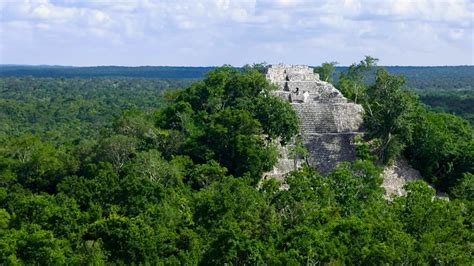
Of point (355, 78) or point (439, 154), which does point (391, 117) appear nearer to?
point (439, 154)

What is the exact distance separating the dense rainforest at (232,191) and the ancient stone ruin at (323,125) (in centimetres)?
84

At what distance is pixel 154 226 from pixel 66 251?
3.40 metres

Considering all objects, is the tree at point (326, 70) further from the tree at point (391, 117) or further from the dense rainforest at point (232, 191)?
the tree at point (391, 117)

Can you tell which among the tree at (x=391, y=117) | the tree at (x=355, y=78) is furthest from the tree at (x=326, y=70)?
the tree at (x=391, y=117)

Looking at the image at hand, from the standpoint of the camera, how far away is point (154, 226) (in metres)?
26.4

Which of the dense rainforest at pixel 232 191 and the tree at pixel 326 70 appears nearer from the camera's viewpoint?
the dense rainforest at pixel 232 191

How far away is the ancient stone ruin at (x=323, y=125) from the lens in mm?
34312

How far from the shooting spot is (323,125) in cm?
3575

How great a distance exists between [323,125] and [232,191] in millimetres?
8780

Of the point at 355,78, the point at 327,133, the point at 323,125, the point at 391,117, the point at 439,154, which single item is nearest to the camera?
the point at 391,117

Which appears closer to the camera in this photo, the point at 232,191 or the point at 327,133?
the point at 232,191

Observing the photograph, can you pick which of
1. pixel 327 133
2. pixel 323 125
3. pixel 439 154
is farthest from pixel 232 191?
pixel 439 154

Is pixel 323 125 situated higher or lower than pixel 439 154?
higher

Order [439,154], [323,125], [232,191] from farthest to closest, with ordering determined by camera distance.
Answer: [323,125]
[439,154]
[232,191]
